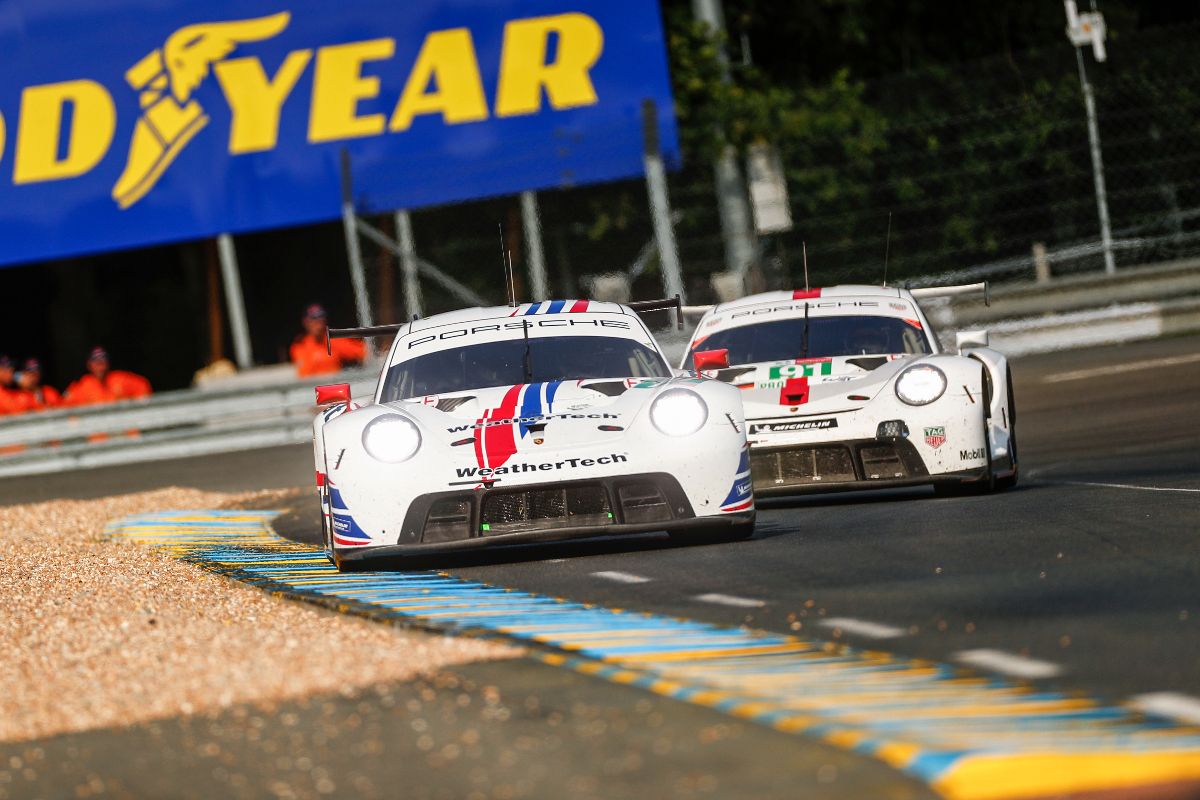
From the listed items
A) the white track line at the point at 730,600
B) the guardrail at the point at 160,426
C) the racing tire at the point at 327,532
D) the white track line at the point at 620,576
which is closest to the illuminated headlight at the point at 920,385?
the white track line at the point at 620,576

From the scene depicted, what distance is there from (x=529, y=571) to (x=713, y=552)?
0.78 meters

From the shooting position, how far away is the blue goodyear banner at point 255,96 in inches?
847

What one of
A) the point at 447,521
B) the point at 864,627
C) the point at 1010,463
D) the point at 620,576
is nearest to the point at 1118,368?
the point at 1010,463

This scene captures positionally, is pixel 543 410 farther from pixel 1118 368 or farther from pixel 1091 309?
pixel 1091 309

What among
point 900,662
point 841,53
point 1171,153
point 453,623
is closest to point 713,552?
point 453,623

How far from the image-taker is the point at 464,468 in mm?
8797

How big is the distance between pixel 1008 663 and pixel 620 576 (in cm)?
278

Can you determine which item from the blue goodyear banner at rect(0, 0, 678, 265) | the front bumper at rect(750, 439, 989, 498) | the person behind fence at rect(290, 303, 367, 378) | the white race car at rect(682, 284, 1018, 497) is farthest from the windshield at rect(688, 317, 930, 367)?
the blue goodyear banner at rect(0, 0, 678, 265)

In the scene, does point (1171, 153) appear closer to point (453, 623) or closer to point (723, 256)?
point (723, 256)

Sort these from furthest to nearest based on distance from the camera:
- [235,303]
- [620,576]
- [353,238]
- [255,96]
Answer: [235,303] → [255,96] → [353,238] → [620,576]

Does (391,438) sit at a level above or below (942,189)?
below

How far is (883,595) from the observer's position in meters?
7.05

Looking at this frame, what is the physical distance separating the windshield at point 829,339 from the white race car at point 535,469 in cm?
240

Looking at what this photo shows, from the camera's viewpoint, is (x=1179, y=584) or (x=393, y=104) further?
(x=393, y=104)
